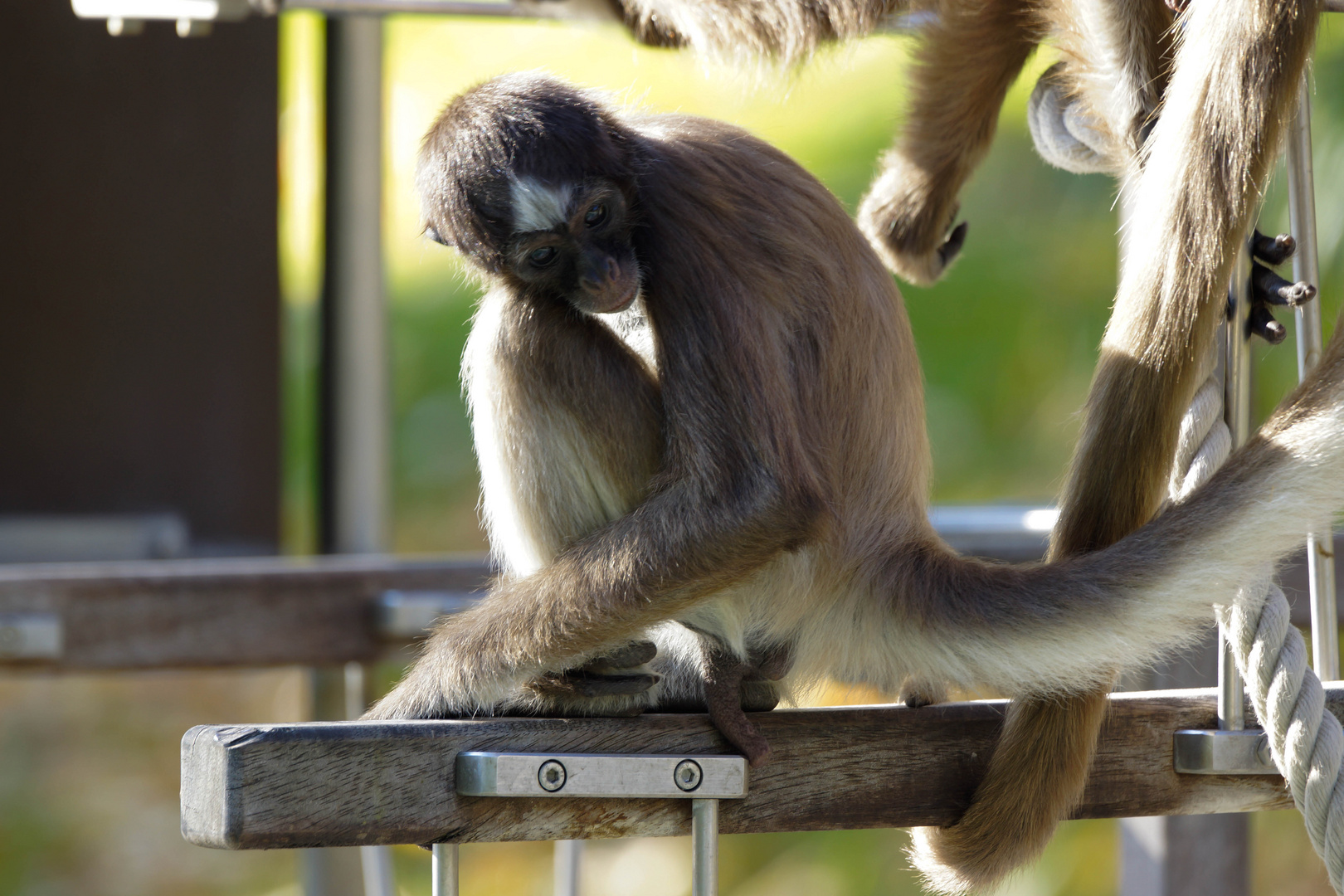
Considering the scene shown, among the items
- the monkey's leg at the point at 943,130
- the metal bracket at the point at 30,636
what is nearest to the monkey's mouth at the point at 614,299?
the monkey's leg at the point at 943,130

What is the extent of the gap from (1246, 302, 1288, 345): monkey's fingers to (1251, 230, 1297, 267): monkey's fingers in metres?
0.08

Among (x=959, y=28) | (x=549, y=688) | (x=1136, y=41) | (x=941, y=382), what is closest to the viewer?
(x=549, y=688)

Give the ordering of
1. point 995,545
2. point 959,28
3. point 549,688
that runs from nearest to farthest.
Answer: point 549,688
point 959,28
point 995,545

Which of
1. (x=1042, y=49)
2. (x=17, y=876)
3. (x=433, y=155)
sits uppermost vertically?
(x=1042, y=49)

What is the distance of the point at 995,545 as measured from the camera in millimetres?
4004

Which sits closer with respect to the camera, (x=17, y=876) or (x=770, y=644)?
(x=770, y=644)

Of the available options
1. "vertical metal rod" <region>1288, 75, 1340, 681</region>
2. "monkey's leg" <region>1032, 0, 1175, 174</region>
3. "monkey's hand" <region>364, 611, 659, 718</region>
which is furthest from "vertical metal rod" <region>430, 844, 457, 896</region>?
"monkey's leg" <region>1032, 0, 1175, 174</region>

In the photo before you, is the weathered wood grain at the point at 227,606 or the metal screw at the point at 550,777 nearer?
the metal screw at the point at 550,777

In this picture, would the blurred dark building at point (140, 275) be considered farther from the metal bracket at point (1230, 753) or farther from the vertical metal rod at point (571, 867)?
the metal bracket at point (1230, 753)

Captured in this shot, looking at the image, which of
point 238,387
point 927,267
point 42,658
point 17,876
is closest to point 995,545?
point 927,267

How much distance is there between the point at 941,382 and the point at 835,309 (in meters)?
8.74

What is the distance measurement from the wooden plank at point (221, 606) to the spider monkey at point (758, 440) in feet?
6.31

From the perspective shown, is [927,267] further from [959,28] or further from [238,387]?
[238,387]

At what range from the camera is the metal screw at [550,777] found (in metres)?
1.68
